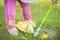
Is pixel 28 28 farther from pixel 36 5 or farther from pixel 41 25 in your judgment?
pixel 36 5

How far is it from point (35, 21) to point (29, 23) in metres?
0.21

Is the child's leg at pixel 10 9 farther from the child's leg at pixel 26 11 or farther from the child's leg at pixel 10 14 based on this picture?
the child's leg at pixel 26 11

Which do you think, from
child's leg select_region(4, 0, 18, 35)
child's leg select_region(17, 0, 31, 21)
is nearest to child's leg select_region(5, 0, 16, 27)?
child's leg select_region(4, 0, 18, 35)

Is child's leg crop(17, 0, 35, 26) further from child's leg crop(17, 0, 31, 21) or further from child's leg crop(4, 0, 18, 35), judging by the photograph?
child's leg crop(4, 0, 18, 35)

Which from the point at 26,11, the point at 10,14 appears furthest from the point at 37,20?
the point at 10,14

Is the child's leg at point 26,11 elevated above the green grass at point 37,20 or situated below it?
above

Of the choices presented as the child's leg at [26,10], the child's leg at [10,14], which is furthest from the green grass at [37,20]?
the child's leg at [26,10]

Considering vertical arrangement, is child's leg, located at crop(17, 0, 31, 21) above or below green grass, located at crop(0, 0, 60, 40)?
above

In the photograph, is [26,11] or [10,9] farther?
[26,11]

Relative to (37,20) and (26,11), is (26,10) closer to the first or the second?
(26,11)

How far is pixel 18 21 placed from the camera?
2996 mm

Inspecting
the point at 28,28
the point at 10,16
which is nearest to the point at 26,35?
the point at 28,28

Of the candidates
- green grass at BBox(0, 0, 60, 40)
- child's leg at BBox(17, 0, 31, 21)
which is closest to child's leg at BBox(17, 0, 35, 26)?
child's leg at BBox(17, 0, 31, 21)

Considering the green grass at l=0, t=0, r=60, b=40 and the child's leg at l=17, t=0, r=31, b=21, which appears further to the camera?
the child's leg at l=17, t=0, r=31, b=21
